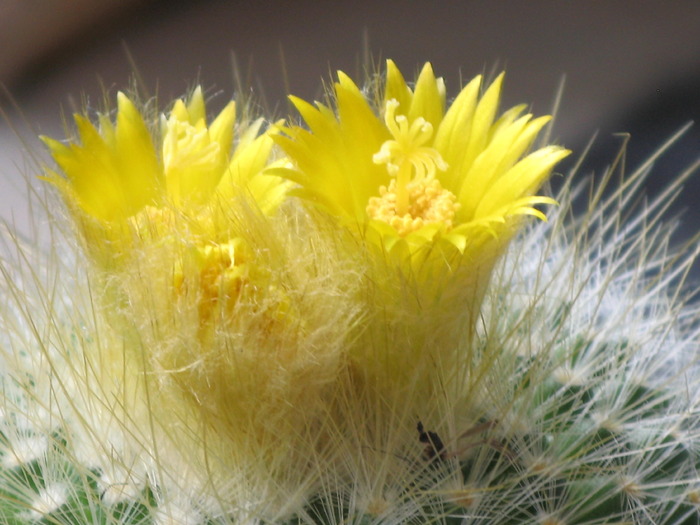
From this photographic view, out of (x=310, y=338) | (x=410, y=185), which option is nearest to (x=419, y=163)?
(x=410, y=185)

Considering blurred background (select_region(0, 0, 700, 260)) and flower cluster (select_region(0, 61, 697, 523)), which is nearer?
flower cluster (select_region(0, 61, 697, 523))

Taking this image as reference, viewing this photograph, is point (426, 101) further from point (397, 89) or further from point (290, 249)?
point (290, 249)

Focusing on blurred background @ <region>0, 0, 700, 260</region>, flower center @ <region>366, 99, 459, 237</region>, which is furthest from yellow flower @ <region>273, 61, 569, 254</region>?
blurred background @ <region>0, 0, 700, 260</region>

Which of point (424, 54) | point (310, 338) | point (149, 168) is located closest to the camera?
point (310, 338)

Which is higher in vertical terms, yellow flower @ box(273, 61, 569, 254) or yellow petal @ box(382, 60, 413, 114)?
yellow petal @ box(382, 60, 413, 114)

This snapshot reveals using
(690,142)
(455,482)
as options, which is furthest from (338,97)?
(690,142)

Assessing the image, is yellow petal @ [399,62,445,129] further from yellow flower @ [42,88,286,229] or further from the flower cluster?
yellow flower @ [42,88,286,229]

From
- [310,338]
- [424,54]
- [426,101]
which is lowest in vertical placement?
[310,338]

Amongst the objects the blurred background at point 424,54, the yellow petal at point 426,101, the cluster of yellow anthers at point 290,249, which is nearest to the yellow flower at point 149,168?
the cluster of yellow anthers at point 290,249
